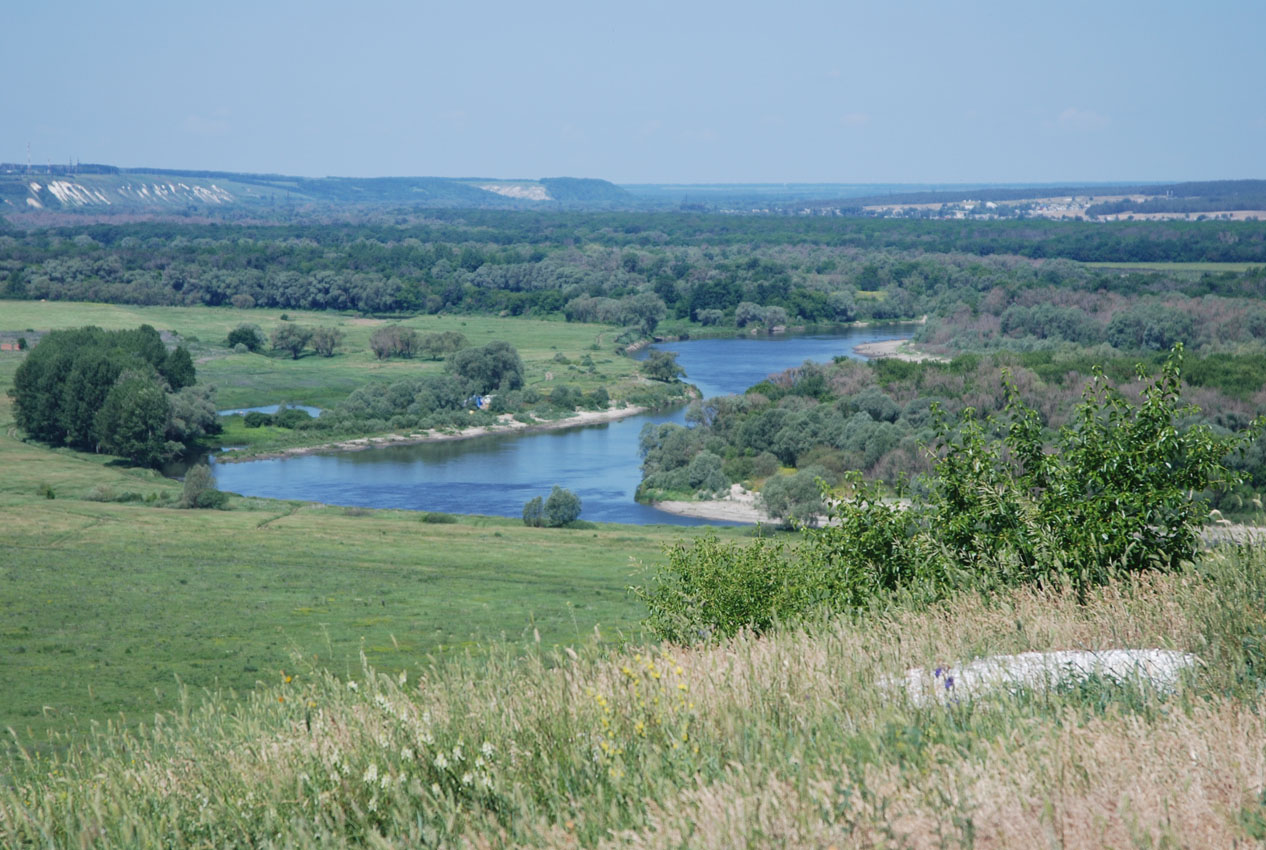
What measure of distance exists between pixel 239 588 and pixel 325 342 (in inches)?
2664

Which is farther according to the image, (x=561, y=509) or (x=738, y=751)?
(x=561, y=509)

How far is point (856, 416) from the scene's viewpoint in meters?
60.3

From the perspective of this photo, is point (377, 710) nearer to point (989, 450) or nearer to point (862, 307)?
point (989, 450)

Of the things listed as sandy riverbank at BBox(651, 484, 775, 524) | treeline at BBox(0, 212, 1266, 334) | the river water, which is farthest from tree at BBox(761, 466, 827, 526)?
treeline at BBox(0, 212, 1266, 334)

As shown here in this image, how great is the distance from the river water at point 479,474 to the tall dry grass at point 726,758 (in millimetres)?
42529

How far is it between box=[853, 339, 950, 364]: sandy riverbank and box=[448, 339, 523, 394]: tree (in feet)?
100

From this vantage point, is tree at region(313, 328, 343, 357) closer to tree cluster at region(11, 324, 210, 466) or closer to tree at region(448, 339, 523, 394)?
tree at region(448, 339, 523, 394)

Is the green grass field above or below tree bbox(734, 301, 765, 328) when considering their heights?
above

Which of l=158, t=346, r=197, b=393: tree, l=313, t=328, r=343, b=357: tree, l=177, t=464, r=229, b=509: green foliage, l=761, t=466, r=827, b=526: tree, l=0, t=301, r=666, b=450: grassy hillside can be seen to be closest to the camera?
l=761, t=466, r=827, b=526: tree

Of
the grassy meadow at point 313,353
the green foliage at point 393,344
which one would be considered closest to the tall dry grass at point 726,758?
the grassy meadow at point 313,353

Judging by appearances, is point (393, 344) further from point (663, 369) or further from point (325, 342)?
point (663, 369)

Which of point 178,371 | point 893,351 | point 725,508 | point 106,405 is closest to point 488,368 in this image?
point 178,371

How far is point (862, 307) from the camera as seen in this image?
414 feet

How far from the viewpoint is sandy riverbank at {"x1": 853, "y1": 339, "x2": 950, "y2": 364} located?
9248 centimetres
